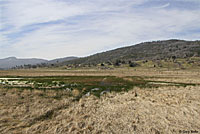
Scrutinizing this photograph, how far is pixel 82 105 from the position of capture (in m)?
14.5

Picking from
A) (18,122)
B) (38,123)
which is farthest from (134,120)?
(18,122)

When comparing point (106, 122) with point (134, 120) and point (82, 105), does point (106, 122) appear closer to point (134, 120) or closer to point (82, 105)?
point (134, 120)

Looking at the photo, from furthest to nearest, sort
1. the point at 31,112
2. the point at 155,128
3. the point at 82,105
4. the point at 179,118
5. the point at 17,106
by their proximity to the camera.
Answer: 1. the point at 82,105
2. the point at 17,106
3. the point at 31,112
4. the point at 179,118
5. the point at 155,128

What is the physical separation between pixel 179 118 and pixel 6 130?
33.8 ft

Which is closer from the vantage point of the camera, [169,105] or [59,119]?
[59,119]

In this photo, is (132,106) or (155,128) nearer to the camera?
(155,128)

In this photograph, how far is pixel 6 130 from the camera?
9305 millimetres

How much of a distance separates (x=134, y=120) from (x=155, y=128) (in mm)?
1482

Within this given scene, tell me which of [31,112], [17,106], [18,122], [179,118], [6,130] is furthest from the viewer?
[17,106]

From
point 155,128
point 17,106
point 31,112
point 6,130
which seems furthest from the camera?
point 17,106

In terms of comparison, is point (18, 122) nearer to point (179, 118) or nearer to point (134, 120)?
point (134, 120)

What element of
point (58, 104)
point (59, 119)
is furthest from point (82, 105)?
point (59, 119)

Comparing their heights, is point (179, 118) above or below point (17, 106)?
below

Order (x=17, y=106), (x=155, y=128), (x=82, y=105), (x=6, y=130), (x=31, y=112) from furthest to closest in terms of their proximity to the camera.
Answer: (x=82, y=105)
(x=17, y=106)
(x=31, y=112)
(x=155, y=128)
(x=6, y=130)
